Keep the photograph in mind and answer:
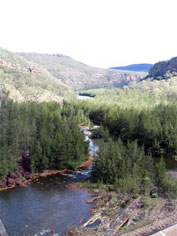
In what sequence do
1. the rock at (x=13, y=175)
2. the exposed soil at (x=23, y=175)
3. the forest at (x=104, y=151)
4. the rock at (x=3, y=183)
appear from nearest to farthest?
the forest at (x=104, y=151) → the rock at (x=3, y=183) → the exposed soil at (x=23, y=175) → the rock at (x=13, y=175)

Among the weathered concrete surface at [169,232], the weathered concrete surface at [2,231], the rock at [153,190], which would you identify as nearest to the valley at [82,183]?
the rock at [153,190]

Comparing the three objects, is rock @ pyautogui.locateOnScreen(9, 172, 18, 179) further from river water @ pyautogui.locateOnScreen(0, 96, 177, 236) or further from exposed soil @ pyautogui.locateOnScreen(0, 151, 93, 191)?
river water @ pyautogui.locateOnScreen(0, 96, 177, 236)

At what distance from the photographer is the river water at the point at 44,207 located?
27.4 meters

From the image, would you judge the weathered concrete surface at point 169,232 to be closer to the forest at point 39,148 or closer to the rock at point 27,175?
the forest at point 39,148

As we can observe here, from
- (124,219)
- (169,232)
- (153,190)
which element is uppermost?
(169,232)

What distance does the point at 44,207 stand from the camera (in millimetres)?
31969

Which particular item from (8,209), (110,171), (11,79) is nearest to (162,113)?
(110,171)

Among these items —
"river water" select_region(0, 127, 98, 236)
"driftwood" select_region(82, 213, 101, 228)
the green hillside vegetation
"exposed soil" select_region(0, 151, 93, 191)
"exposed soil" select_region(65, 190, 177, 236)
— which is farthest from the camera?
"exposed soil" select_region(0, 151, 93, 191)

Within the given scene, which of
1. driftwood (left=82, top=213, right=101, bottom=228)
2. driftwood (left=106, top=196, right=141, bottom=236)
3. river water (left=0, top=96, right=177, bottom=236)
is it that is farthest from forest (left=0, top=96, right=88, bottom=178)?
driftwood (left=106, top=196, right=141, bottom=236)

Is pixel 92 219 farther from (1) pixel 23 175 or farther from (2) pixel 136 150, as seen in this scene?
(1) pixel 23 175

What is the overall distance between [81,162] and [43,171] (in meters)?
7.05

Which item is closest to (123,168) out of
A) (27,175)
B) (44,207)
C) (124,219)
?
(124,219)

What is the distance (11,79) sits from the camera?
130 meters

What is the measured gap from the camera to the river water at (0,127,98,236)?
1078 inches
